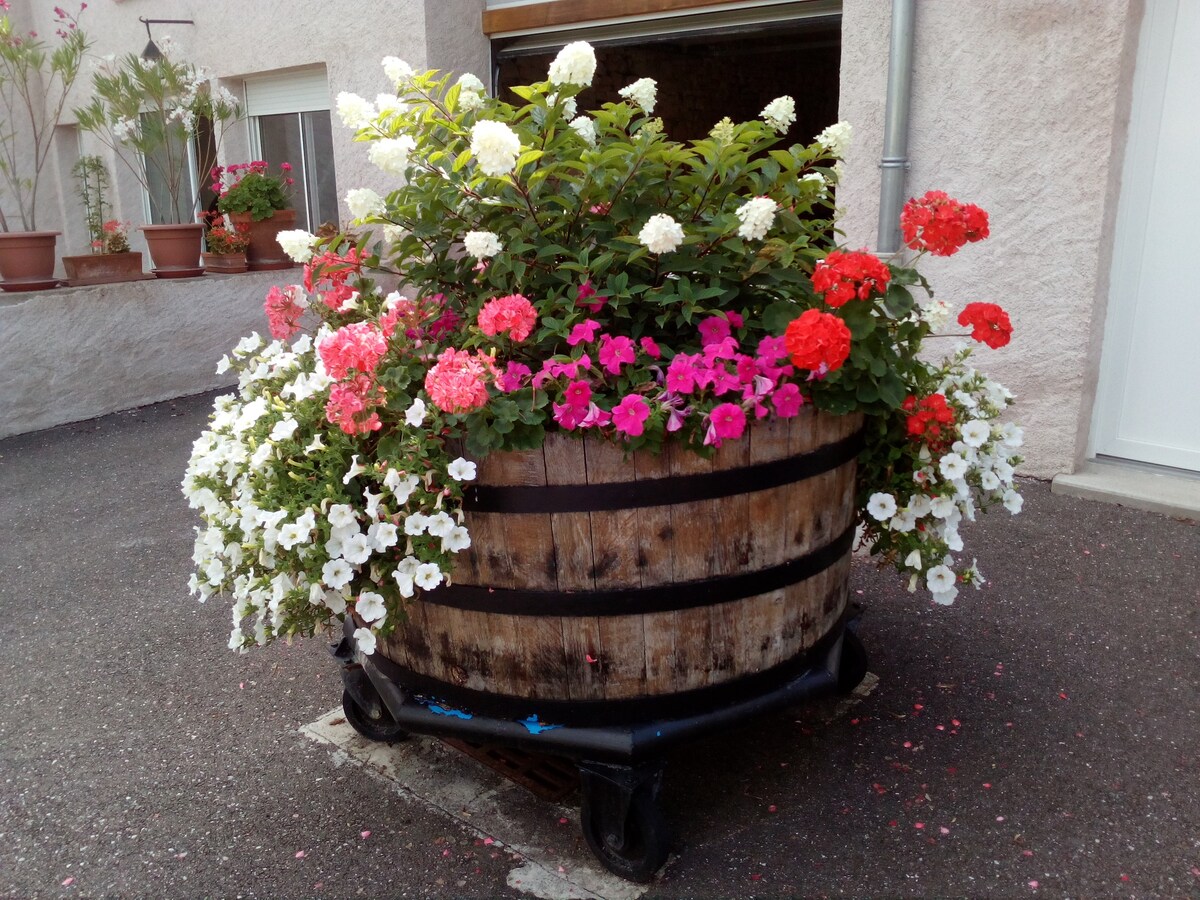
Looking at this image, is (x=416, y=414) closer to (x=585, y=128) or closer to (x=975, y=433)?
(x=585, y=128)

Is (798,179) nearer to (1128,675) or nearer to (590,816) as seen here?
(590,816)

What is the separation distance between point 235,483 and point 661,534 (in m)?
1.07

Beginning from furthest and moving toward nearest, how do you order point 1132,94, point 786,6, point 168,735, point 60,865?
point 786,6
point 1132,94
point 168,735
point 60,865

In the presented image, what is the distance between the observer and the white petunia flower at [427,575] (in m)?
2.09

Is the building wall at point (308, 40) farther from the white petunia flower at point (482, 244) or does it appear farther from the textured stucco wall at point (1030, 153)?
the white petunia flower at point (482, 244)

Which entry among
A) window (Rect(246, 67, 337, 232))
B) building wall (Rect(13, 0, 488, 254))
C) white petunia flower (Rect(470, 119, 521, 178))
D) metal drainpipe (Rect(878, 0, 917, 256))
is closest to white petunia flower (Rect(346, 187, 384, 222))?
white petunia flower (Rect(470, 119, 521, 178))

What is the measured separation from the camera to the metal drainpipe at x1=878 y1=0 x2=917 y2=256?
4.63 metres

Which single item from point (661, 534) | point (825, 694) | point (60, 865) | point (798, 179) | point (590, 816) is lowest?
point (60, 865)

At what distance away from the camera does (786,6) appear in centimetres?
566

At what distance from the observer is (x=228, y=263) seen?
309 inches

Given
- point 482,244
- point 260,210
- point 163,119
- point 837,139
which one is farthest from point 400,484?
point 163,119

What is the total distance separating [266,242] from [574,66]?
6.31 metres

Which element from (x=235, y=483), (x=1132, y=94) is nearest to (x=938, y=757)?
(x=235, y=483)

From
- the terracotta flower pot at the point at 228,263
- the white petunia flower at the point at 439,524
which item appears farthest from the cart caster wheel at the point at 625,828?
the terracotta flower pot at the point at 228,263
